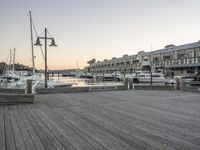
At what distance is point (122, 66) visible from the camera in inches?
3575

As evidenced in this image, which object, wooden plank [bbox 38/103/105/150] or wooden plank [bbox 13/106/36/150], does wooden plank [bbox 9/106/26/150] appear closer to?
wooden plank [bbox 13/106/36/150]

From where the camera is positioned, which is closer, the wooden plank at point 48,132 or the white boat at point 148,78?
the wooden plank at point 48,132

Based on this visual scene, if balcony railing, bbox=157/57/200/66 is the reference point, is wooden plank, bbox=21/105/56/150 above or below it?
below

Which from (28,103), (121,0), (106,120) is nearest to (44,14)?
(121,0)

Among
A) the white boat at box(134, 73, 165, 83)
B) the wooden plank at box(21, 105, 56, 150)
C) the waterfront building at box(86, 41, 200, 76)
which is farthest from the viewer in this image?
the waterfront building at box(86, 41, 200, 76)

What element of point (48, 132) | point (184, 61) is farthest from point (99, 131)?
point (184, 61)

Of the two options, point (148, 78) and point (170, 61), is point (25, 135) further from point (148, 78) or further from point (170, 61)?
point (170, 61)

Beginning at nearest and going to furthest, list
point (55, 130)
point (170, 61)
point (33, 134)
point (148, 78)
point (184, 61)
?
point (33, 134)
point (55, 130)
point (148, 78)
point (184, 61)
point (170, 61)

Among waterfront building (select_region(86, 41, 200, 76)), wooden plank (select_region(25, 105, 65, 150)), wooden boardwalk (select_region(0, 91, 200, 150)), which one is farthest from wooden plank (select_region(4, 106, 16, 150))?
waterfront building (select_region(86, 41, 200, 76))

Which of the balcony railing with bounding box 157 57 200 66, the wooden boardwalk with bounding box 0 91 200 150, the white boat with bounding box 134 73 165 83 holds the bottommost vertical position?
the wooden boardwalk with bounding box 0 91 200 150

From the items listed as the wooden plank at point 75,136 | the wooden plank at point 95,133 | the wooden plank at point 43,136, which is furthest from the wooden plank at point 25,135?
the wooden plank at point 95,133

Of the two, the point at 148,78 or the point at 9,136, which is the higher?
the point at 148,78

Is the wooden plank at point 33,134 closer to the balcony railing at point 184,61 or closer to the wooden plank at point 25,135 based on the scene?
the wooden plank at point 25,135

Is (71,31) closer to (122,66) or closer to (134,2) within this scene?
(134,2)
